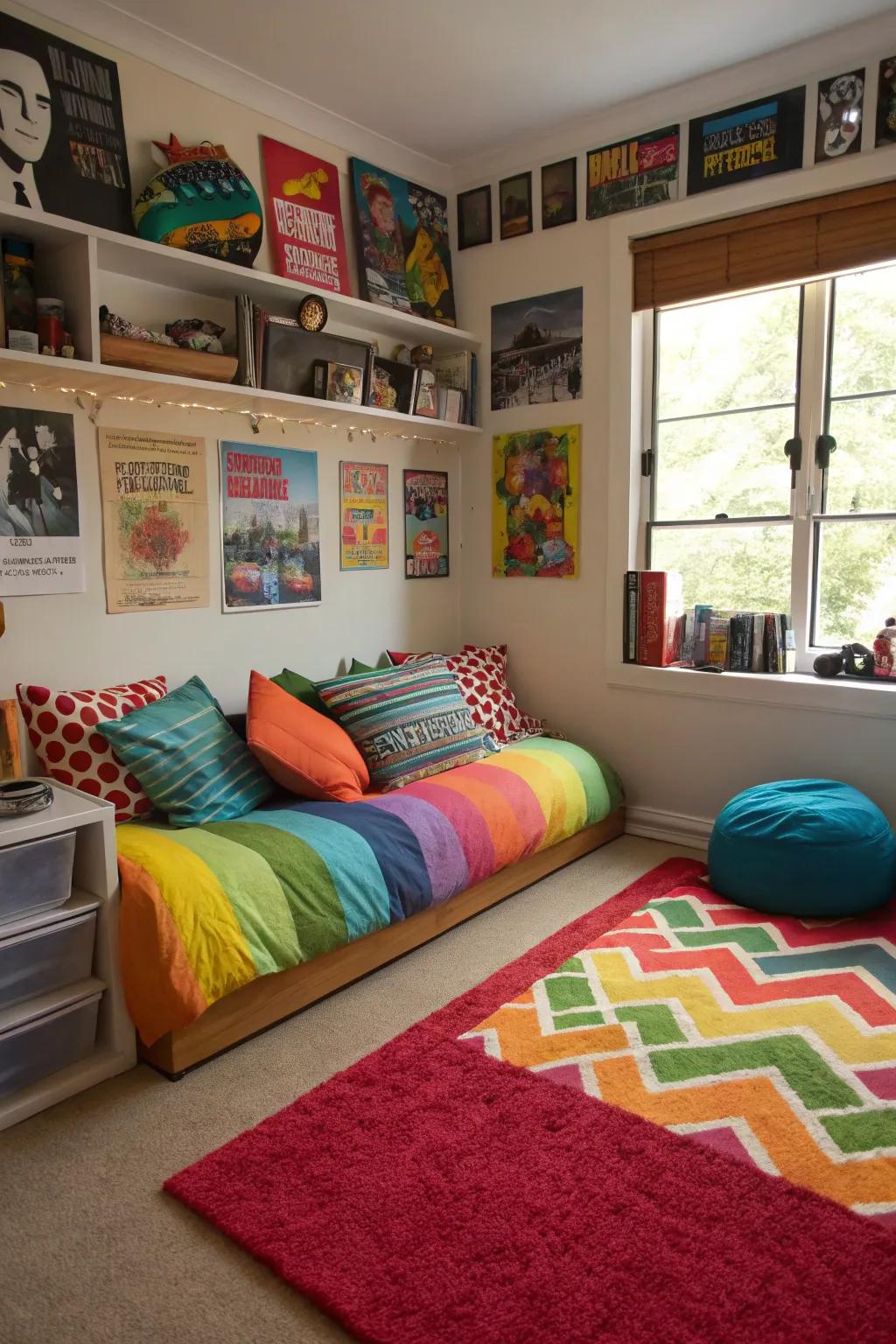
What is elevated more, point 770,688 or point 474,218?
point 474,218

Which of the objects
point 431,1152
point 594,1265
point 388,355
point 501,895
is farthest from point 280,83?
point 594,1265

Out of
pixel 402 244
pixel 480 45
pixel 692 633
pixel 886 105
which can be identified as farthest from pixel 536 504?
pixel 886 105

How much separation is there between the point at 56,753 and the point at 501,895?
1.43 metres

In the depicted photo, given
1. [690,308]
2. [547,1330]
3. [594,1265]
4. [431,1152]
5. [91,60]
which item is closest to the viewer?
[547,1330]

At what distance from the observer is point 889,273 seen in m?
2.91

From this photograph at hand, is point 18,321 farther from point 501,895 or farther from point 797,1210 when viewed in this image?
point 797,1210

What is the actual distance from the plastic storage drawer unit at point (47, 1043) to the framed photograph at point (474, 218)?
10.4 ft

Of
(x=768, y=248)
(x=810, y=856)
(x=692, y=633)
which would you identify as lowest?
(x=810, y=856)

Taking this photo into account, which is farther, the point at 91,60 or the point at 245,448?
the point at 245,448

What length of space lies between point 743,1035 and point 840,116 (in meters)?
2.75

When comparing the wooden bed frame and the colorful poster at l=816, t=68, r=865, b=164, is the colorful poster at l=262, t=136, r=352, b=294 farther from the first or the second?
the wooden bed frame

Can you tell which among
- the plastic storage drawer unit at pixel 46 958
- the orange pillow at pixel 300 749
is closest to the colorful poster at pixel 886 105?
the orange pillow at pixel 300 749

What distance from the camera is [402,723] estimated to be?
298cm

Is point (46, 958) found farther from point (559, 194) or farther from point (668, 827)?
point (559, 194)
